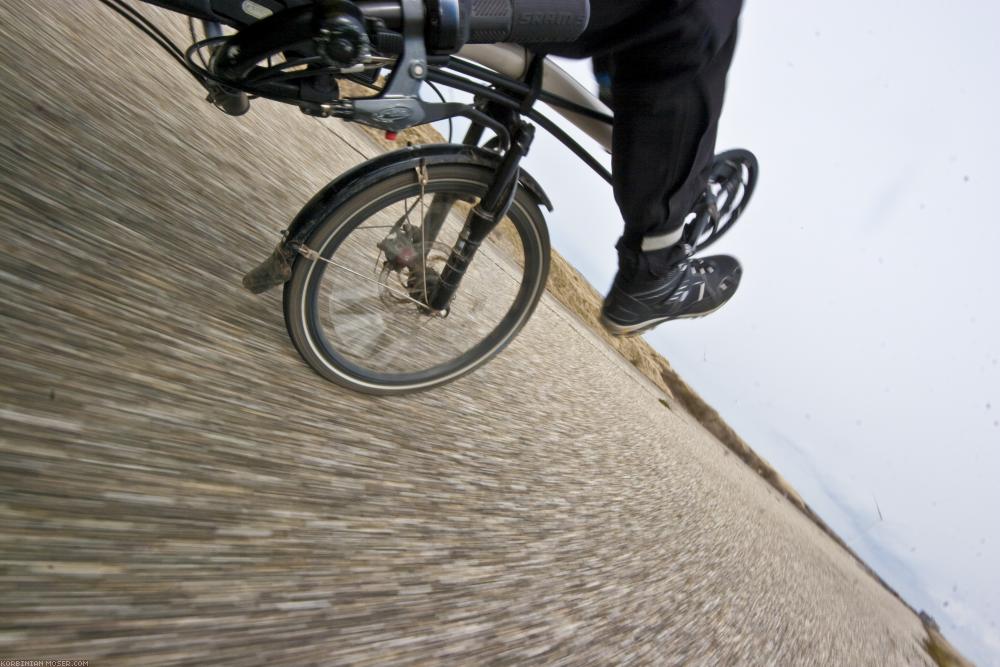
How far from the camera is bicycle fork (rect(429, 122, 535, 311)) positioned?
3.69 feet

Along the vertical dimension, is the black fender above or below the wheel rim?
above

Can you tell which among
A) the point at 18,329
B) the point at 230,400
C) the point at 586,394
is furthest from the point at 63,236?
the point at 586,394

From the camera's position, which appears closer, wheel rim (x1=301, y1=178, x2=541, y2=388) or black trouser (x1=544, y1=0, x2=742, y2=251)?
black trouser (x1=544, y1=0, x2=742, y2=251)

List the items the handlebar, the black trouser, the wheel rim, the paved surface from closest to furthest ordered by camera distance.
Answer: the paved surface → the handlebar → the black trouser → the wheel rim

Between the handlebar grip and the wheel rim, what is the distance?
31cm

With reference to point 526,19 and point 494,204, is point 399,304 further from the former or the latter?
point 526,19

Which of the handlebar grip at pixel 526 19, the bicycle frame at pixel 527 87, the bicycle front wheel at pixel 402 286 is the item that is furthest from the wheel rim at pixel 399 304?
the handlebar grip at pixel 526 19

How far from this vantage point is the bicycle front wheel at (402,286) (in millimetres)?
1046

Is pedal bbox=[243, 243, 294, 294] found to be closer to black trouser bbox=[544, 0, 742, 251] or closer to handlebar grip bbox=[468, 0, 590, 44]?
handlebar grip bbox=[468, 0, 590, 44]

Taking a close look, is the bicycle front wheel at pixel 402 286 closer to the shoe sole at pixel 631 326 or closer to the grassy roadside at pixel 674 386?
the shoe sole at pixel 631 326

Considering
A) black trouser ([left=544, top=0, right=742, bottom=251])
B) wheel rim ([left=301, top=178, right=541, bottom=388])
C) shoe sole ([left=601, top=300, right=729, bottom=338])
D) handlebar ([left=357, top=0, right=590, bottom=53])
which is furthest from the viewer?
shoe sole ([left=601, top=300, right=729, bottom=338])

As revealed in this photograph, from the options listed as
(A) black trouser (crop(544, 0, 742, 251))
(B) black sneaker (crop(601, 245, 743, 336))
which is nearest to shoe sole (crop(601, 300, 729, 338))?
(B) black sneaker (crop(601, 245, 743, 336))

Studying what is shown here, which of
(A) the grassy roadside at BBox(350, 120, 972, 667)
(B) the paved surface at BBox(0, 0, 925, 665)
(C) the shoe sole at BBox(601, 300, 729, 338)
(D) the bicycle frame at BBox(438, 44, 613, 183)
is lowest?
(A) the grassy roadside at BBox(350, 120, 972, 667)

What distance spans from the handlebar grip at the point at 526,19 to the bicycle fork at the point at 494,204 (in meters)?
0.26
